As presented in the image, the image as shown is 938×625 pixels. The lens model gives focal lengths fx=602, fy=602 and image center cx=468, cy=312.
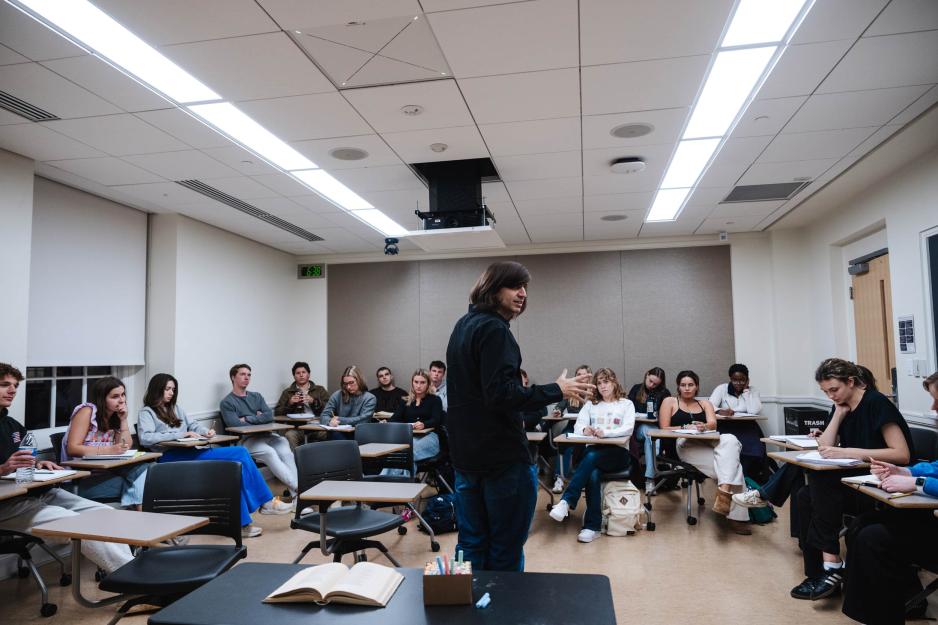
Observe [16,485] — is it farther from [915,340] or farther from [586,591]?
[915,340]

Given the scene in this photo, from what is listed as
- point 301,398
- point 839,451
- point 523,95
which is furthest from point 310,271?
point 839,451

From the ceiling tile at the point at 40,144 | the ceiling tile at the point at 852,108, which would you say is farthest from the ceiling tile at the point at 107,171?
the ceiling tile at the point at 852,108

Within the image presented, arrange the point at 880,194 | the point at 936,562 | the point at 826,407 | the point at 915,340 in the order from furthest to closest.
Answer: the point at 826,407 < the point at 880,194 < the point at 915,340 < the point at 936,562

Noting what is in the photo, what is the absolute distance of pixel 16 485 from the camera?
135 inches

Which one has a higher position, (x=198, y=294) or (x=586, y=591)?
(x=198, y=294)

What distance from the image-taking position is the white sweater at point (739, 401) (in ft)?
23.6

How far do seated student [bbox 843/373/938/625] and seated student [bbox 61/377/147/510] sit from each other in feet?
15.1

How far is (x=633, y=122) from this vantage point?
429cm

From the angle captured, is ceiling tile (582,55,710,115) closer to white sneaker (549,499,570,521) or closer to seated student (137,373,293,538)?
white sneaker (549,499,570,521)

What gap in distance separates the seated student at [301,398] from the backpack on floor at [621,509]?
4195mm

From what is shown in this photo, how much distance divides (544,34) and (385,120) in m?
1.44

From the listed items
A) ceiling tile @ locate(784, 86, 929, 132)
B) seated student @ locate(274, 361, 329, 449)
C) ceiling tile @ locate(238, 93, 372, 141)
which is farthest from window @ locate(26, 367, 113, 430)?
ceiling tile @ locate(784, 86, 929, 132)

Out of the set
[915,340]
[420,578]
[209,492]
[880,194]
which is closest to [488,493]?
[420,578]

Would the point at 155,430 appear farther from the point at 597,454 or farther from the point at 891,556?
the point at 891,556
